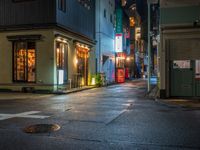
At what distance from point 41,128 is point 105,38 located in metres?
28.3

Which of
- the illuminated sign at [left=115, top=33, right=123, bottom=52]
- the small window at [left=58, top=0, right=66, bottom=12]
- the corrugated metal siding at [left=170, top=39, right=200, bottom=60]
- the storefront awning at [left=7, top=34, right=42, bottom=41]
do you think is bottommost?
the corrugated metal siding at [left=170, top=39, right=200, bottom=60]

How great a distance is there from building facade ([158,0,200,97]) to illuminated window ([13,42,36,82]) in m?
9.99

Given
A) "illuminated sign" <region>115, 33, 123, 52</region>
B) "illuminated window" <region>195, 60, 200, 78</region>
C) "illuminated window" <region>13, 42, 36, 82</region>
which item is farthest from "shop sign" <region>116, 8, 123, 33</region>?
"illuminated window" <region>195, 60, 200, 78</region>

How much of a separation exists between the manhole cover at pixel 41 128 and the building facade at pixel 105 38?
80.3ft

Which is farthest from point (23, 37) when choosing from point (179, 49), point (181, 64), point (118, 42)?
point (118, 42)

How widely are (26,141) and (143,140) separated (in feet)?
9.10

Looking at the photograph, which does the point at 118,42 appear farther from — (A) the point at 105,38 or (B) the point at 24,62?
(B) the point at 24,62

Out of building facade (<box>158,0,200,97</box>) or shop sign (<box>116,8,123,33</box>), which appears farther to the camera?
shop sign (<box>116,8,123,33</box>)

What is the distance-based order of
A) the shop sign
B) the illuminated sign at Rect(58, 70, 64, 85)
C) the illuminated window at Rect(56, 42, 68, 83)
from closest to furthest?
the illuminated sign at Rect(58, 70, 64, 85) < the illuminated window at Rect(56, 42, 68, 83) < the shop sign

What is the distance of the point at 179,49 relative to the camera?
655 inches

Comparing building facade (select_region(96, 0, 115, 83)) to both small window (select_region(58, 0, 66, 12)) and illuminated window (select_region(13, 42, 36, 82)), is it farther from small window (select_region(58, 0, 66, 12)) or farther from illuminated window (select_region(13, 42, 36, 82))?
illuminated window (select_region(13, 42, 36, 82))

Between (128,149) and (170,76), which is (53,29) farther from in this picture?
(128,149)

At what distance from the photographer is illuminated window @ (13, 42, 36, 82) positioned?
22.2 metres

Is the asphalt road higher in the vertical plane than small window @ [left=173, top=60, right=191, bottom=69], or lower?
lower
